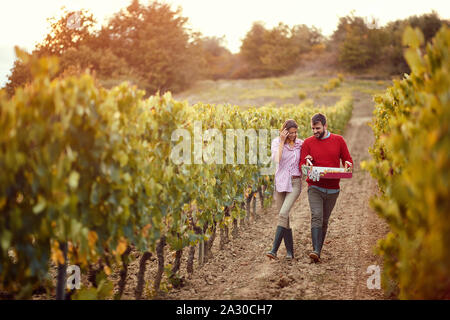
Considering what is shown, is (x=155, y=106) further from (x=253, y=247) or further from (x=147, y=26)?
(x=147, y=26)

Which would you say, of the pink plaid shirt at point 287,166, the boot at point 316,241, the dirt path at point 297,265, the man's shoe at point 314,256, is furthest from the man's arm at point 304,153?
the dirt path at point 297,265

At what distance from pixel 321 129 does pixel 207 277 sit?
103 inches

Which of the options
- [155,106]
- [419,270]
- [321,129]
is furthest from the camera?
[321,129]

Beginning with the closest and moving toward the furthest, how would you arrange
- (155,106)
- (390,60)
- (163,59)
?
1. (155,106)
2. (163,59)
3. (390,60)

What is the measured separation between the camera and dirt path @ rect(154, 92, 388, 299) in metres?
4.99

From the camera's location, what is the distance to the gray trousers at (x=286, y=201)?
5785 millimetres

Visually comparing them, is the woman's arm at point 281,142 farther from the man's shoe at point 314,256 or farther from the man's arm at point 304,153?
the man's shoe at point 314,256

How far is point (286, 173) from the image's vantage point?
19.2 ft

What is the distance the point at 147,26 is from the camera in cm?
4512

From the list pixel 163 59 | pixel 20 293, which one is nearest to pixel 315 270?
pixel 20 293
